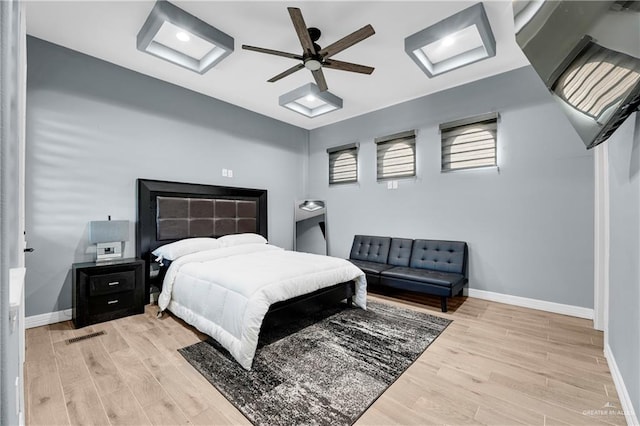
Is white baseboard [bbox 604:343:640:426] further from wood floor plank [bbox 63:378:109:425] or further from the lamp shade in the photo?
the lamp shade

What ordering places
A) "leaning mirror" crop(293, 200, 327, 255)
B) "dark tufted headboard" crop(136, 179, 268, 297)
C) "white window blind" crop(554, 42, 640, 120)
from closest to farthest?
"white window blind" crop(554, 42, 640, 120), "dark tufted headboard" crop(136, 179, 268, 297), "leaning mirror" crop(293, 200, 327, 255)

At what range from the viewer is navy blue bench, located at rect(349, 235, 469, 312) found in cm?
328

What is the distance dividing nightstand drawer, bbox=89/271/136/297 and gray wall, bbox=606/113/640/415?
417 cm

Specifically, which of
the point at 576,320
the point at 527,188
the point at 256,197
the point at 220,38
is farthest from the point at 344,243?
the point at 220,38

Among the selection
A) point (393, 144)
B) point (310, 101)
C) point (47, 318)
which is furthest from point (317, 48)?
point (47, 318)

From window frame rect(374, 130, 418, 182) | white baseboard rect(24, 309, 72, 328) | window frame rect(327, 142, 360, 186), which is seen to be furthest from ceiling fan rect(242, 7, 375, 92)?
white baseboard rect(24, 309, 72, 328)

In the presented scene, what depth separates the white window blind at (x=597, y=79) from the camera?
1.11 meters

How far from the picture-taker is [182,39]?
287 cm

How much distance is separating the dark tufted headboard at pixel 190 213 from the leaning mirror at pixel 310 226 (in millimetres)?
907

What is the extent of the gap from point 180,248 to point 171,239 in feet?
1.65

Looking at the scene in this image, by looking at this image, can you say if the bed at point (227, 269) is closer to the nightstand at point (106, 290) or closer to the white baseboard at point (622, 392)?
the nightstand at point (106, 290)

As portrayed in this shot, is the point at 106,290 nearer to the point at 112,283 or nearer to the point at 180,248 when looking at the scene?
the point at 112,283

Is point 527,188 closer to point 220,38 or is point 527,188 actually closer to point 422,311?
point 422,311

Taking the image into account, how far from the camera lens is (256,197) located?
481 cm
